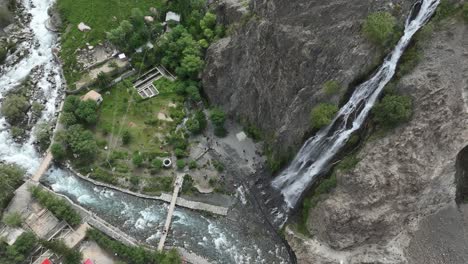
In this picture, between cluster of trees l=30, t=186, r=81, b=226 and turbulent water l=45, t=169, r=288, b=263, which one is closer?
cluster of trees l=30, t=186, r=81, b=226

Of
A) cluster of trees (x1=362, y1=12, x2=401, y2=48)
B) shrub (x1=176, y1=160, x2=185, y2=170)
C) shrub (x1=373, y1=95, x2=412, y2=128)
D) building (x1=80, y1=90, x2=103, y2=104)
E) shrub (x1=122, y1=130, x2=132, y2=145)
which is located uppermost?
cluster of trees (x1=362, y1=12, x2=401, y2=48)

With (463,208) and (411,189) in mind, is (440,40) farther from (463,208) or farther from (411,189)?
(463,208)

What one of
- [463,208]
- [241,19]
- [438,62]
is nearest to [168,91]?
[241,19]

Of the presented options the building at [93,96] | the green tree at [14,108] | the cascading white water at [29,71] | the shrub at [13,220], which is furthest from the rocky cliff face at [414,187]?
the green tree at [14,108]

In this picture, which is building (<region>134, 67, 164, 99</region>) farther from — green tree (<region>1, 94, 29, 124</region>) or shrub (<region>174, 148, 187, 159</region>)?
green tree (<region>1, 94, 29, 124</region>)

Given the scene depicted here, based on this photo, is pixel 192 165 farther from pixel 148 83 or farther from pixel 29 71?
pixel 29 71

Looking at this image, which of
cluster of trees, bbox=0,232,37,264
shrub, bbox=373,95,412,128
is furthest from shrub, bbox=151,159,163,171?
Answer: shrub, bbox=373,95,412,128
